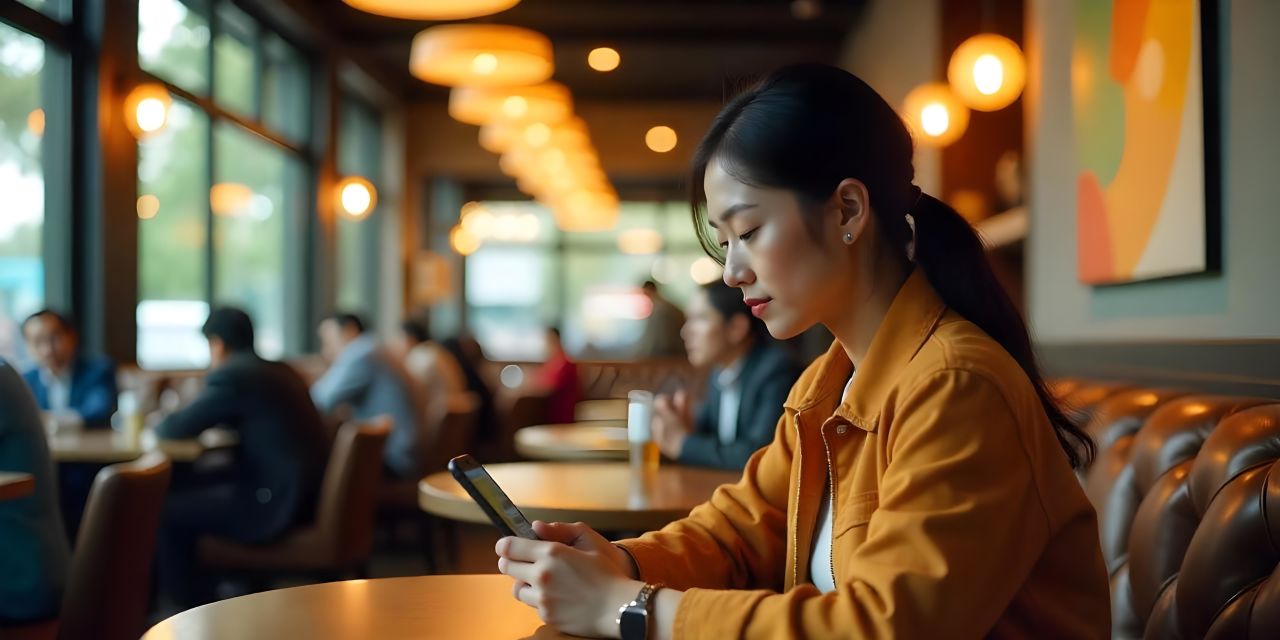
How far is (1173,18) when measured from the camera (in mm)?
2500

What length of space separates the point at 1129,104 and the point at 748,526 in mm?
1887

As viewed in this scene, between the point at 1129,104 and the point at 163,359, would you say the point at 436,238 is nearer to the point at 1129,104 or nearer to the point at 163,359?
the point at 163,359

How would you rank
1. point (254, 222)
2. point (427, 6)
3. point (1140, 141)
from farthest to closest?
point (254, 222), point (427, 6), point (1140, 141)

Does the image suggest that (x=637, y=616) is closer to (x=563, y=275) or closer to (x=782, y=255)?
(x=782, y=255)

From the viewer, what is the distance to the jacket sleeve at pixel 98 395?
492cm

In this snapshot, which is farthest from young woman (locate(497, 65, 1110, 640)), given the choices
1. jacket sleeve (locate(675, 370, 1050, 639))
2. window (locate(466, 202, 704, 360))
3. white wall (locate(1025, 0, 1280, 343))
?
window (locate(466, 202, 704, 360))

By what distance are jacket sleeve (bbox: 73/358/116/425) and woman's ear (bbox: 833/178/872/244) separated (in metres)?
4.44

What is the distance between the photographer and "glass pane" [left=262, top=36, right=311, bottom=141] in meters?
9.07

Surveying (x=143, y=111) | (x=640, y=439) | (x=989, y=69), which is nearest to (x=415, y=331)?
(x=143, y=111)

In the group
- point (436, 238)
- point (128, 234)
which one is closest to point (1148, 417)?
point (128, 234)

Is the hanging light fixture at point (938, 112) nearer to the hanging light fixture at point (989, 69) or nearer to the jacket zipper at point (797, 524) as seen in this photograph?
the hanging light fixture at point (989, 69)

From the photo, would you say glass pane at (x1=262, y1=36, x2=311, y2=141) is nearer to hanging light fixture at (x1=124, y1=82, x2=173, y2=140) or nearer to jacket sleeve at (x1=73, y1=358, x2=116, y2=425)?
hanging light fixture at (x1=124, y1=82, x2=173, y2=140)

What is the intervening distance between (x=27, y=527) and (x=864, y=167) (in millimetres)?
1841

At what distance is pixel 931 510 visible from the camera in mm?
1041
